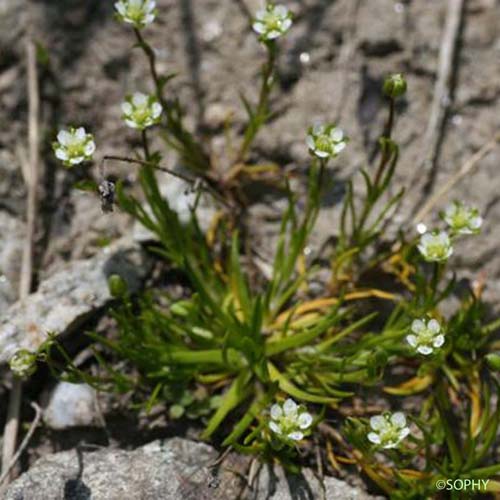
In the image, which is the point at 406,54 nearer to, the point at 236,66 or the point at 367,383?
the point at 236,66

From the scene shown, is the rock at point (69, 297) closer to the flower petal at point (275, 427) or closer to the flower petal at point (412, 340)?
the flower petal at point (275, 427)

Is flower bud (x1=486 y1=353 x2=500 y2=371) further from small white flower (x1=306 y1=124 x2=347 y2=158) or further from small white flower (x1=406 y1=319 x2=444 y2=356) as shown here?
small white flower (x1=306 y1=124 x2=347 y2=158)

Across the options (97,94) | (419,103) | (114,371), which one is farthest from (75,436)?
(419,103)

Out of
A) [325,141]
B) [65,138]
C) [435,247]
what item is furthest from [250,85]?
[435,247]

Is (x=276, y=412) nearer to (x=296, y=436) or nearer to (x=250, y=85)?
(x=296, y=436)

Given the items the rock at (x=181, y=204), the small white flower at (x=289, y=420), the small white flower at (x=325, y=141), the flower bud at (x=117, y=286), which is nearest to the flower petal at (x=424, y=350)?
the small white flower at (x=289, y=420)

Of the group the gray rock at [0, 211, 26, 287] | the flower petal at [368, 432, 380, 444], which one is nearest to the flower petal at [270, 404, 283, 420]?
the flower petal at [368, 432, 380, 444]
